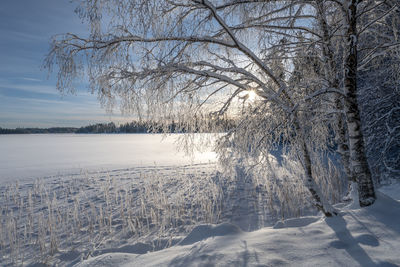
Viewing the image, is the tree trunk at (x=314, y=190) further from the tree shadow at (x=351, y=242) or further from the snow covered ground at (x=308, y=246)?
the tree shadow at (x=351, y=242)

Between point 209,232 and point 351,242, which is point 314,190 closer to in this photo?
point 351,242

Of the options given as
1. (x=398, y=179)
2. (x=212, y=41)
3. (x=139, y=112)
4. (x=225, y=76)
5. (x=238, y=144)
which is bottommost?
(x=398, y=179)

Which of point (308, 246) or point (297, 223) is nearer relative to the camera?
point (308, 246)

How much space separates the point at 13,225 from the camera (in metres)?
4.80

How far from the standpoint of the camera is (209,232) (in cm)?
346

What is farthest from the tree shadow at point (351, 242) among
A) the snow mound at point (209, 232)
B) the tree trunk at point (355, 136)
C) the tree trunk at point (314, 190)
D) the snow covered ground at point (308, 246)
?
the snow mound at point (209, 232)

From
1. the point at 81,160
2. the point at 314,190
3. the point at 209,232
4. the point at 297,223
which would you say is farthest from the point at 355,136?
the point at 81,160

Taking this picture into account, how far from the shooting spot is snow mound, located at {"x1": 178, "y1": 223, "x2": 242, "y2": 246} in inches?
131

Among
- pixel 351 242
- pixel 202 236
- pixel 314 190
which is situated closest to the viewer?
pixel 351 242

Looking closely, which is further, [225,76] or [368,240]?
[225,76]

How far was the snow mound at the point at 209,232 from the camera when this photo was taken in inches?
131

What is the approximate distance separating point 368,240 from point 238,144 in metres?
2.06

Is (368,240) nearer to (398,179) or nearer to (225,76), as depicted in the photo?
(225,76)

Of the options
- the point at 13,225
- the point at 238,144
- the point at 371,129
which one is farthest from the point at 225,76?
the point at 371,129
